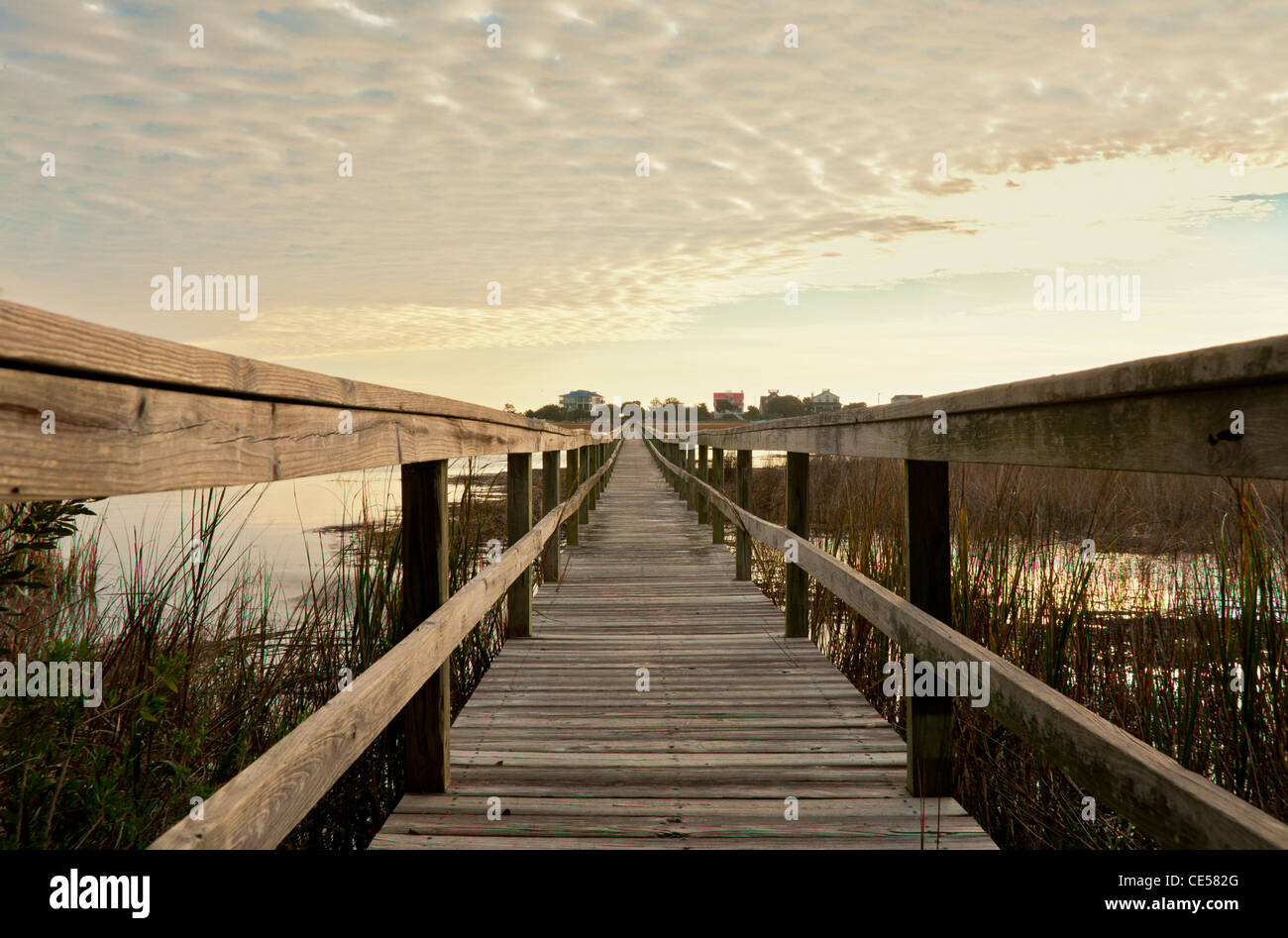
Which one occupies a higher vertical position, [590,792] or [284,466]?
[284,466]

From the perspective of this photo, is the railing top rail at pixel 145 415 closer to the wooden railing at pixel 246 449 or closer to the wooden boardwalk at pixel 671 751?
the wooden railing at pixel 246 449

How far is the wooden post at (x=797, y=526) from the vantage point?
4.98m

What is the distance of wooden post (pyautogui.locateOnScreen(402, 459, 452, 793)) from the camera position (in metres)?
2.76

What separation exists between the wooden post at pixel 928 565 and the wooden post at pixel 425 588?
1534mm

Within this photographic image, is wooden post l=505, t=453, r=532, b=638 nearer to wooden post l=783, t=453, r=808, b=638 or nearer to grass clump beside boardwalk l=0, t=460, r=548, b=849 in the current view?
grass clump beside boardwalk l=0, t=460, r=548, b=849

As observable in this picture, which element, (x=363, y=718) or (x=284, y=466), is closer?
(x=284, y=466)

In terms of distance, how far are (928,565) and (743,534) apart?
4.28 metres
